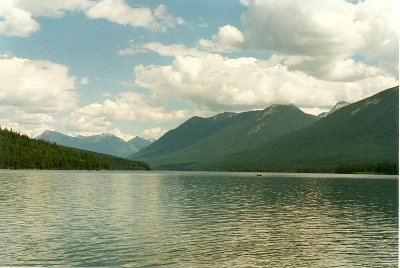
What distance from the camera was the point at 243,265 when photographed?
42.1 meters

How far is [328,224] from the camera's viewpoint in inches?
2702

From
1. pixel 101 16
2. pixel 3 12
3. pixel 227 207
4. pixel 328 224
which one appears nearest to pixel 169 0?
pixel 101 16

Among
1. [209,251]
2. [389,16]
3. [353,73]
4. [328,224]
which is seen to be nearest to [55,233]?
[209,251]

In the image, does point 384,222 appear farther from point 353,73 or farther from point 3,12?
point 3,12

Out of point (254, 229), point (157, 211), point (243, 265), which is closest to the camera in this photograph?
point (243, 265)

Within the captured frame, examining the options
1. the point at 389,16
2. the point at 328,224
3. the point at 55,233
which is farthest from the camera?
the point at 389,16

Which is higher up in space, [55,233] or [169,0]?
[169,0]

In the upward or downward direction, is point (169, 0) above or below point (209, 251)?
above

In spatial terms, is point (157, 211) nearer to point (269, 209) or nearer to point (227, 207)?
point (227, 207)

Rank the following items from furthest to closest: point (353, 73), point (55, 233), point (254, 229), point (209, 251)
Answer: point (353, 73)
point (254, 229)
point (55, 233)
point (209, 251)

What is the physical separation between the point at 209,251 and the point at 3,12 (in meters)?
69.4

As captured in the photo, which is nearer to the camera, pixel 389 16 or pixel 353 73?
pixel 389 16

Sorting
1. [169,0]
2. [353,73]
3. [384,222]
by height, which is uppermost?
[169,0]

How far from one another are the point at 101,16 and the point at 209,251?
63.1m
